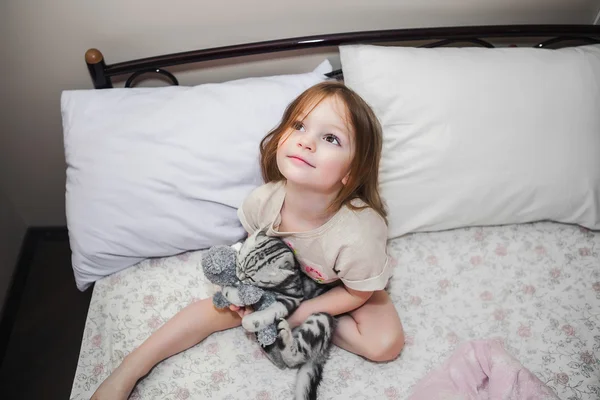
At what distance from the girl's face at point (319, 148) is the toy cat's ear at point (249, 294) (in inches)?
11.2

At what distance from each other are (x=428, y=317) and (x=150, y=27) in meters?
1.14

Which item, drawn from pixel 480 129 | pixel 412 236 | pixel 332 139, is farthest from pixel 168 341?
pixel 480 129

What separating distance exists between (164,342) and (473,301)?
2.78 ft

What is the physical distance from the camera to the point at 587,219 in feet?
4.80

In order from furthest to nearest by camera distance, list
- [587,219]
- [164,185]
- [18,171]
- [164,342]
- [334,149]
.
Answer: [18,171] < [587,219] < [164,185] < [164,342] < [334,149]

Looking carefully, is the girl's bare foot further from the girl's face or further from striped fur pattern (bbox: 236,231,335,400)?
the girl's face

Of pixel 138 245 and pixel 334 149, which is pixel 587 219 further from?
pixel 138 245

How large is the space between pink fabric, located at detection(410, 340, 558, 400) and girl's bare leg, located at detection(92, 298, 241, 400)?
52 cm

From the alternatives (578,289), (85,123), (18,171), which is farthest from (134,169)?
(578,289)

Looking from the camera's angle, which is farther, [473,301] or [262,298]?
[473,301]

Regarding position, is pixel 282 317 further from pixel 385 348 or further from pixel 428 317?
pixel 428 317

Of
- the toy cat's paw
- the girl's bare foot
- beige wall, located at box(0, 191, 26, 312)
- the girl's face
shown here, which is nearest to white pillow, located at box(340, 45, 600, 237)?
the girl's face

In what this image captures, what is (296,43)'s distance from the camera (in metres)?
1.44

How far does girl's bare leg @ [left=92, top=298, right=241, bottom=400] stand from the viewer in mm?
1130
